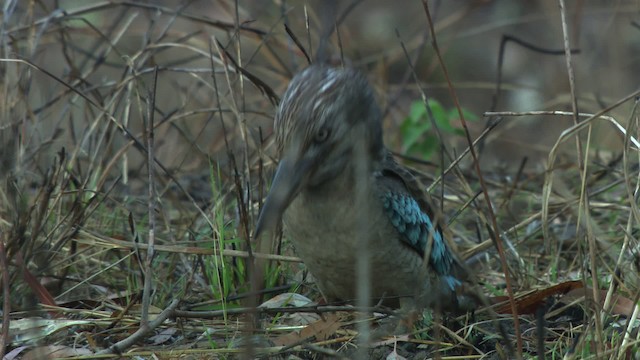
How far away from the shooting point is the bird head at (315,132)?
3.04 meters

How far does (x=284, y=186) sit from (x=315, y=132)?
19cm

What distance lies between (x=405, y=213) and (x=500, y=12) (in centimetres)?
663

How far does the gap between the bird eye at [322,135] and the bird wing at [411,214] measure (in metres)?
0.50

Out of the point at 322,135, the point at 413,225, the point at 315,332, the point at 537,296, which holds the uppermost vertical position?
the point at 322,135

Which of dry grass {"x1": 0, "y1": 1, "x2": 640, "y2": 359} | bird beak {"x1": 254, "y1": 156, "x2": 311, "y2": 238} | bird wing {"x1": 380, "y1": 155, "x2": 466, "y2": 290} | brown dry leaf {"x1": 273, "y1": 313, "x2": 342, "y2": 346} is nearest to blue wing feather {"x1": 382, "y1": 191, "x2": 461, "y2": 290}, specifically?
bird wing {"x1": 380, "y1": 155, "x2": 466, "y2": 290}

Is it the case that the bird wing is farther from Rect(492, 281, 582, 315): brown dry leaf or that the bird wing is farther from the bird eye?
the bird eye

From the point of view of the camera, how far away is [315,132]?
3051mm

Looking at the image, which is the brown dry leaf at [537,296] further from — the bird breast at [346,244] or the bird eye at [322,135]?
the bird eye at [322,135]

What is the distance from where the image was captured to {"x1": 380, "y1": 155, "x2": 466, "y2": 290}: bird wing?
11.5 feet

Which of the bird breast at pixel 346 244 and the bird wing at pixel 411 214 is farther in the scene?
the bird wing at pixel 411 214

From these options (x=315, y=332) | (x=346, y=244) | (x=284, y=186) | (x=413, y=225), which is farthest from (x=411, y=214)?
(x=284, y=186)

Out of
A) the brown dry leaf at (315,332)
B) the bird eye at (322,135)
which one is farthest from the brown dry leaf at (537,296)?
the bird eye at (322,135)

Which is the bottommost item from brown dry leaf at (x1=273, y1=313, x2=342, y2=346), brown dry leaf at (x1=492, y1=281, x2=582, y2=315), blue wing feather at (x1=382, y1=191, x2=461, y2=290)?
brown dry leaf at (x1=492, y1=281, x2=582, y2=315)

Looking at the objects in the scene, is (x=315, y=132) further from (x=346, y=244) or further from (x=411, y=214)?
(x=411, y=214)
